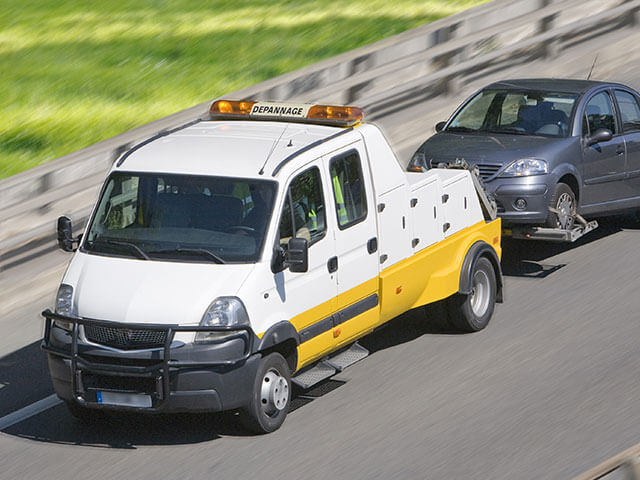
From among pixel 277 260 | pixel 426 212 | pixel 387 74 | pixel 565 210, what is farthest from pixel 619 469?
pixel 387 74

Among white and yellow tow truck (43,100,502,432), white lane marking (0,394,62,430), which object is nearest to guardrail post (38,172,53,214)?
white and yellow tow truck (43,100,502,432)

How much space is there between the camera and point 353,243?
9.90m

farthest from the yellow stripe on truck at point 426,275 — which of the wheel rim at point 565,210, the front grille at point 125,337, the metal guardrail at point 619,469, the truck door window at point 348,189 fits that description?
the metal guardrail at point 619,469

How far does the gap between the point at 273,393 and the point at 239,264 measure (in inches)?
38.9

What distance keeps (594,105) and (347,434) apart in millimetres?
6437

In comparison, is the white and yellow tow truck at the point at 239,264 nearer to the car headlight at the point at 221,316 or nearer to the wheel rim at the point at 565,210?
the car headlight at the point at 221,316

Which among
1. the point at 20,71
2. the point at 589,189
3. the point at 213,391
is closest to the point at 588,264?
the point at 589,189

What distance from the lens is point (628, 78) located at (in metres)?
20.9

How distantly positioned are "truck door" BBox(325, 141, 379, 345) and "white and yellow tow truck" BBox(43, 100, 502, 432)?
0.01 m

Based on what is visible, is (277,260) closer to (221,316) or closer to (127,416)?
(221,316)

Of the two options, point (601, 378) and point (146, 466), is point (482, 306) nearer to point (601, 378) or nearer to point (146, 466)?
point (601, 378)

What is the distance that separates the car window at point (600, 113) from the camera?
13909 mm

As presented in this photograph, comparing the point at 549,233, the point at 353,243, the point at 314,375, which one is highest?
the point at 353,243

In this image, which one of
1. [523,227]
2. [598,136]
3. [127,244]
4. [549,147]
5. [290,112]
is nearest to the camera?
[127,244]
